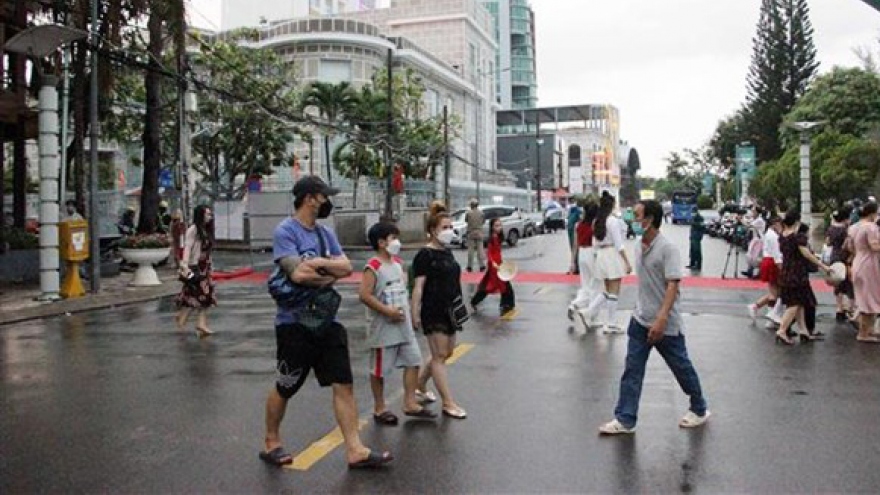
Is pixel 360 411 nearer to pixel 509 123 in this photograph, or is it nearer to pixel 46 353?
pixel 46 353

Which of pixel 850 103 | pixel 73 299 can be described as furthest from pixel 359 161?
pixel 850 103

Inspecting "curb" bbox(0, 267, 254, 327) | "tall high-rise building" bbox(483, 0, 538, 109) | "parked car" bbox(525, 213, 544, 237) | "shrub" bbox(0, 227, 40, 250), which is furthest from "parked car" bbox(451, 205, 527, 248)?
"tall high-rise building" bbox(483, 0, 538, 109)

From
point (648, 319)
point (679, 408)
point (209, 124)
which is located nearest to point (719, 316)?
point (679, 408)

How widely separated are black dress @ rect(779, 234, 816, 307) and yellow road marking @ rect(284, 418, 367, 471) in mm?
6019

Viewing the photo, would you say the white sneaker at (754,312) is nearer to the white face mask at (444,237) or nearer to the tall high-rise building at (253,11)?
the white face mask at (444,237)

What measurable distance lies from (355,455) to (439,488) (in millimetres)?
609

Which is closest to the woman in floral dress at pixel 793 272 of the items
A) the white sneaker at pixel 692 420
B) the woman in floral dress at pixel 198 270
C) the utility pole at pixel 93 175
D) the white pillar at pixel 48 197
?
the white sneaker at pixel 692 420

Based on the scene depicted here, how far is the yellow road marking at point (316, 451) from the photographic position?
5383 mm

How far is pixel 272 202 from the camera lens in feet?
99.7

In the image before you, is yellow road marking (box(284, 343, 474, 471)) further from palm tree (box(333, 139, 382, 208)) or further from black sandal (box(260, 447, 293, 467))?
palm tree (box(333, 139, 382, 208))

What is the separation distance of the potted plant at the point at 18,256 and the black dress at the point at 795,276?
16317mm

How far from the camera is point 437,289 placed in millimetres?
6594

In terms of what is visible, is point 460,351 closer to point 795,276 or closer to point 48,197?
point 795,276

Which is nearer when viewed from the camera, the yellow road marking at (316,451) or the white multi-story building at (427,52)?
the yellow road marking at (316,451)
